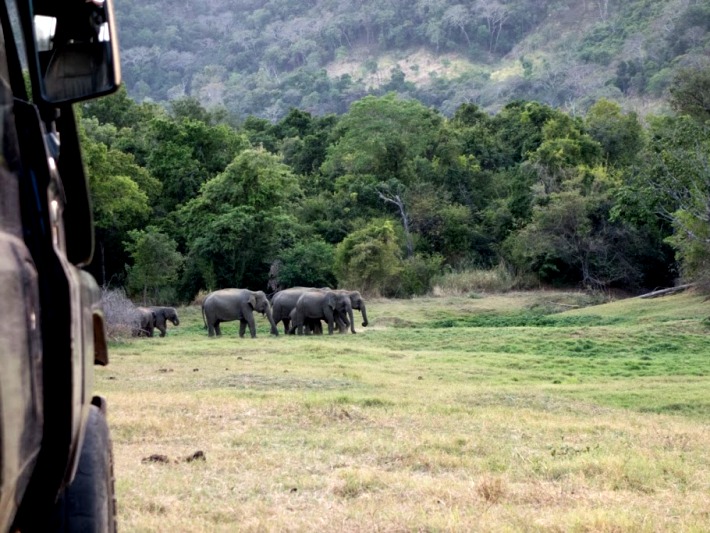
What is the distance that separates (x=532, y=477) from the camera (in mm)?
7059

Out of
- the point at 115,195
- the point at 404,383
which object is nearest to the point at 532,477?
the point at 404,383

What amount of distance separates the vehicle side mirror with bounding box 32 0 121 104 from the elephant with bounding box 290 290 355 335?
81.8 ft

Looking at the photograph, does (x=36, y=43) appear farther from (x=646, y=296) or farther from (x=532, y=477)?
(x=646, y=296)

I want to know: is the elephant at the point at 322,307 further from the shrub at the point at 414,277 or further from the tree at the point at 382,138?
the tree at the point at 382,138

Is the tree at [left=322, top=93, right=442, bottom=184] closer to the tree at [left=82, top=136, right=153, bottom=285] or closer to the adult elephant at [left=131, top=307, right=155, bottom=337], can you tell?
the tree at [left=82, top=136, right=153, bottom=285]

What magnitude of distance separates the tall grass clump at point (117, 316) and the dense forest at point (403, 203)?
739 centimetres

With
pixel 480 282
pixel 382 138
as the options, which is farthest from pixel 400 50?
pixel 480 282

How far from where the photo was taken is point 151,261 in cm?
3469

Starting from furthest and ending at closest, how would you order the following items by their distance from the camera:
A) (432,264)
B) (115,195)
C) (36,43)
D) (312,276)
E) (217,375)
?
(432,264) < (312,276) < (115,195) < (217,375) < (36,43)

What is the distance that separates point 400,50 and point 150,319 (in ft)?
418

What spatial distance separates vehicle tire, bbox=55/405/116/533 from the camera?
3.36m

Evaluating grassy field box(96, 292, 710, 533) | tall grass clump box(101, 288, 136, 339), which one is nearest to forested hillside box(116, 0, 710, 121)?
tall grass clump box(101, 288, 136, 339)

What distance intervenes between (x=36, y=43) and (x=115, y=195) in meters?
32.3

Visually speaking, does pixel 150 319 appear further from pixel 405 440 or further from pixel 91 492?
pixel 91 492
